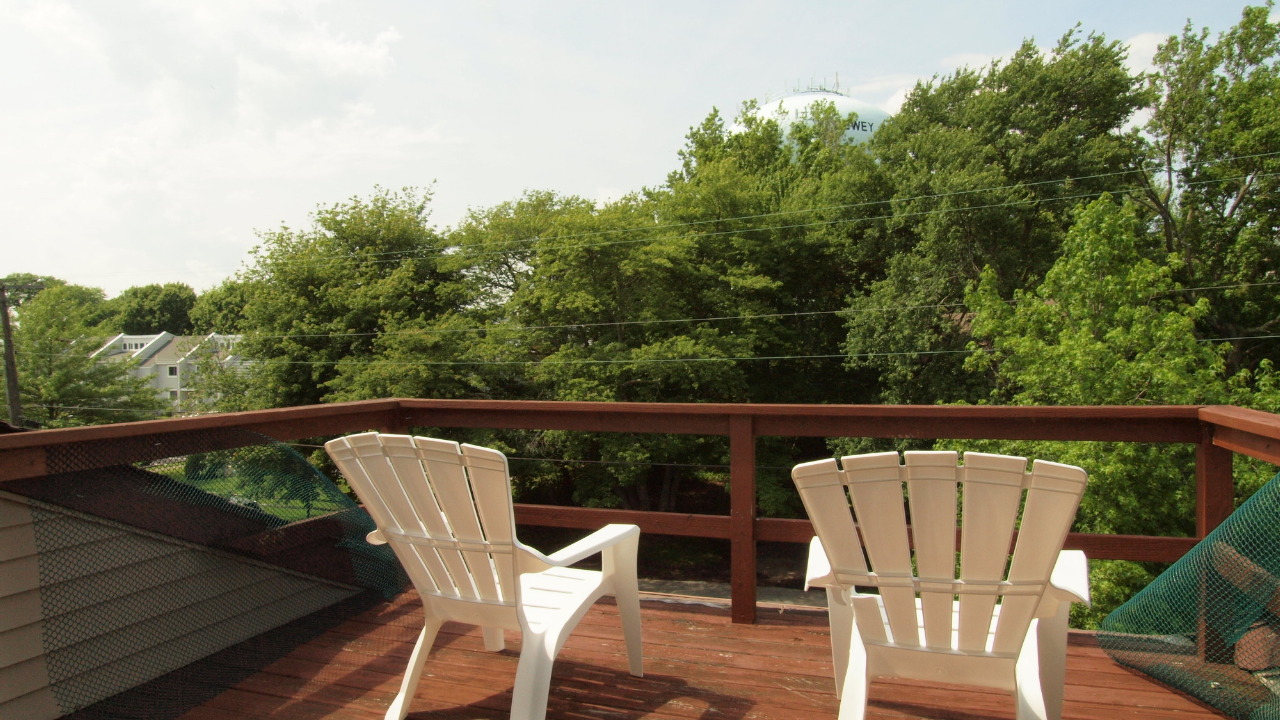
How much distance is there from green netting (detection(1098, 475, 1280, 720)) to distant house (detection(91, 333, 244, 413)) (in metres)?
24.6

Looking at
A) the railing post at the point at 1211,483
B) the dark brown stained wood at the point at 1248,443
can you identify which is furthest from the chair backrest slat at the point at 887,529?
the railing post at the point at 1211,483

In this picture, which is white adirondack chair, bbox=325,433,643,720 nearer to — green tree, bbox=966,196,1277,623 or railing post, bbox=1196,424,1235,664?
railing post, bbox=1196,424,1235,664

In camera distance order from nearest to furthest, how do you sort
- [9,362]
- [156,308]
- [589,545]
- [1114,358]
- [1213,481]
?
[589,545] → [1213,481] → [1114,358] → [9,362] → [156,308]

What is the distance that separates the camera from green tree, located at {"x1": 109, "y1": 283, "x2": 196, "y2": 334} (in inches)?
1596

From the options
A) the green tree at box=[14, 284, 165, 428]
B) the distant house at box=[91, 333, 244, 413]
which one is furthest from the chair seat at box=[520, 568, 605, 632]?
the green tree at box=[14, 284, 165, 428]

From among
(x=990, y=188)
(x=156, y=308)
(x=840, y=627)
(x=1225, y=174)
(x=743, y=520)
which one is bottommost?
(x=840, y=627)

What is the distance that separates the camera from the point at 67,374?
79.9 ft

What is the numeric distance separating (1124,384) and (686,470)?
32.3 feet

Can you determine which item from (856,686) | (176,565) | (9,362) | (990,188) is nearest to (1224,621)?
(856,686)

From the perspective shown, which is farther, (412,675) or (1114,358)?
(1114,358)

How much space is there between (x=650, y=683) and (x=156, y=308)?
47.2 metres

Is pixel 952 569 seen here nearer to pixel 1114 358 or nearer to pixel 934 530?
pixel 934 530

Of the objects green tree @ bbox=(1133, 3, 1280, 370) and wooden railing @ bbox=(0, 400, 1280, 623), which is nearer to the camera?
wooden railing @ bbox=(0, 400, 1280, 623)

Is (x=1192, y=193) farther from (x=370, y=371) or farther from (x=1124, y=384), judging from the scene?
(x=370, y=371)
